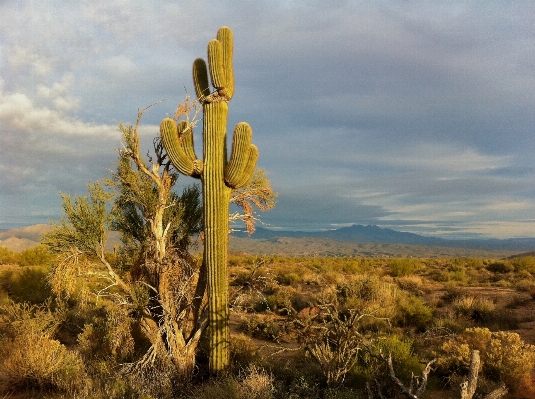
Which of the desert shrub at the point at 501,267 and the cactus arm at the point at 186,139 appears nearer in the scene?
the cactus arm at the point at 186,139

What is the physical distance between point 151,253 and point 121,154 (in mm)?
2475

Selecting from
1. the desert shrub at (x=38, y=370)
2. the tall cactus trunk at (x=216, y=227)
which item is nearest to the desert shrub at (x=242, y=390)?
the tall cactus trunk at (x=216, y=227)

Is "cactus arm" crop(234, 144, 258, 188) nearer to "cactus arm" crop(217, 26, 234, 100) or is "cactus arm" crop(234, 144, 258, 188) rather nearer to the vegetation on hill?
"cactus arm" crop(217, 26, 234, 100)

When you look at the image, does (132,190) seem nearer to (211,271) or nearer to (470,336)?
(211,271)

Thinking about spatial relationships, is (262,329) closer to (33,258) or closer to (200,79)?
(200,79)

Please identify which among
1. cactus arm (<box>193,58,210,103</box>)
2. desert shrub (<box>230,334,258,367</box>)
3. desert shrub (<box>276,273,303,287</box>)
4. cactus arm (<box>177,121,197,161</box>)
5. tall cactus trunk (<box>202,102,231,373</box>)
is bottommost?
desert shrub (<box>276,273,303,287</box>)

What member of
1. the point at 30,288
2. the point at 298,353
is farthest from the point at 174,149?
the point at 30,288

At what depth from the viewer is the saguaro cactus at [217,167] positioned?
780cm

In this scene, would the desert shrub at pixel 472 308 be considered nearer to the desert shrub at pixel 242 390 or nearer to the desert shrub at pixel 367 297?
the desert shrub at pixel 367 297

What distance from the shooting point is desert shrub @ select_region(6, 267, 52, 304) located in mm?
14383

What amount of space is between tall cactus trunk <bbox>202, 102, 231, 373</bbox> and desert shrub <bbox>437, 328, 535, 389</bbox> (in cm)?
482

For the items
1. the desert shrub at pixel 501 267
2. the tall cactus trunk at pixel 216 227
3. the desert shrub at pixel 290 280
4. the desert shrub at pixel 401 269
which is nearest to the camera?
the tall cactus trunk at pixel 216 227

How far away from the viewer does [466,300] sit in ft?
47.0

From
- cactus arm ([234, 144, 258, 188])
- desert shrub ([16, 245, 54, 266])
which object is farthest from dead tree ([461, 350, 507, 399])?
desert shrub ([16, 245, 54, 266])
